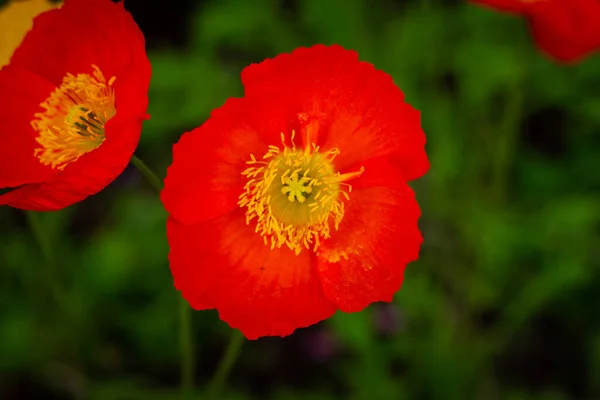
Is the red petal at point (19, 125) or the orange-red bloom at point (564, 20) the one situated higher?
the orange-red bloom at point (564, 20)

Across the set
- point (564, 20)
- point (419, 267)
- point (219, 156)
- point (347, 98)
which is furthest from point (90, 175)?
point (419, 267)

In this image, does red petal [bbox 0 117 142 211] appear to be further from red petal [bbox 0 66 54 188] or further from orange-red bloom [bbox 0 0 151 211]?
red petal [bbox 0 66 54 188]

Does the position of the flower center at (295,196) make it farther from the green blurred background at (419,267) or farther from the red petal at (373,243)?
the green blurred background at (419,267)

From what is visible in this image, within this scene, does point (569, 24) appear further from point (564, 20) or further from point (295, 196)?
point (295, 196)

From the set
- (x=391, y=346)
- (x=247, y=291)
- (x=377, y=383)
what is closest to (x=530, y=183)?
(x=391, y=346)

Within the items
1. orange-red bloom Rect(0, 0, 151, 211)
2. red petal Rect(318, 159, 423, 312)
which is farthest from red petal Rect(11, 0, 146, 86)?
red petal Rect(318, 159, 423, 312)

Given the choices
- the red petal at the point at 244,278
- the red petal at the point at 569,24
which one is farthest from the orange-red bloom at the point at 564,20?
the red petal at the point at 244,278
